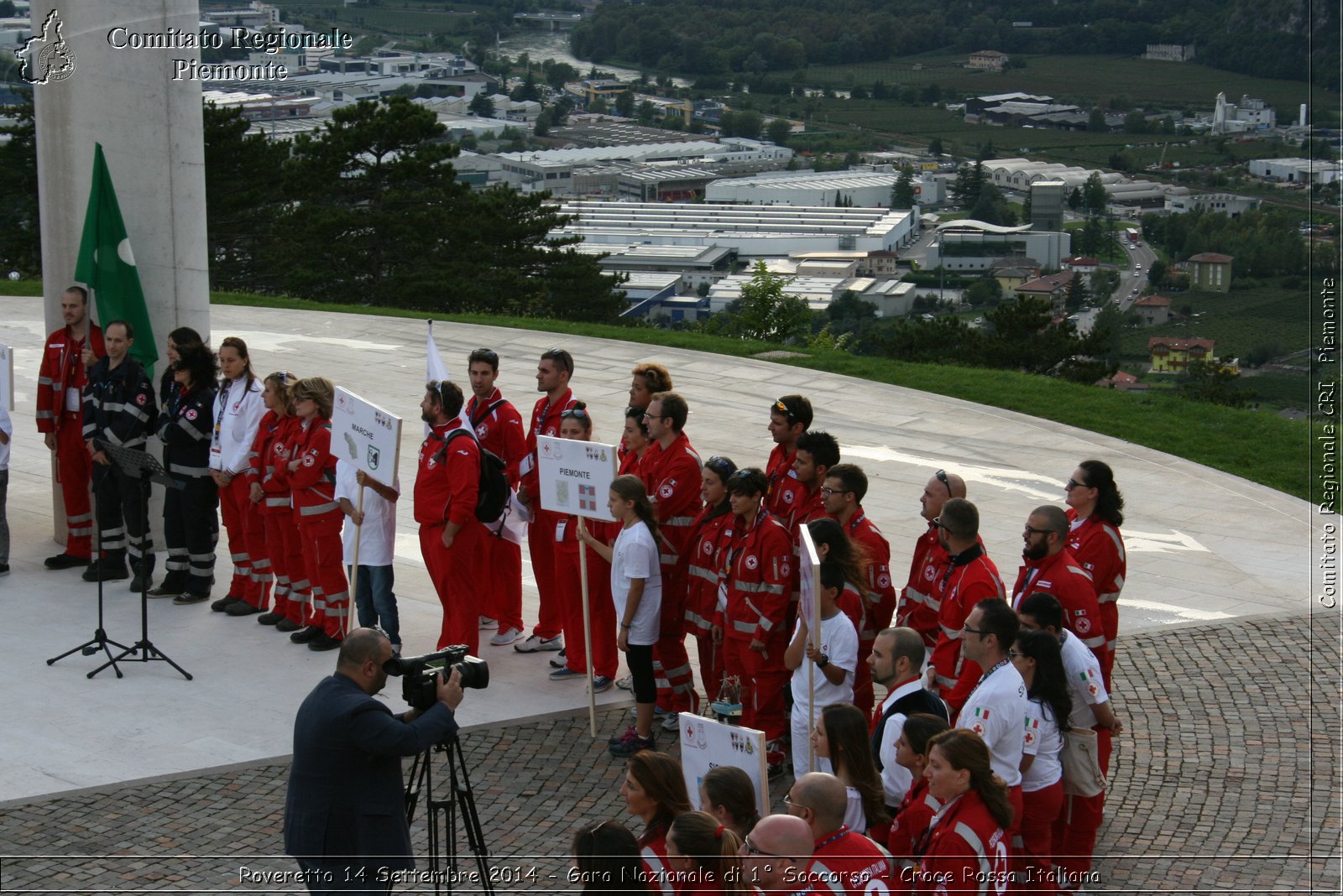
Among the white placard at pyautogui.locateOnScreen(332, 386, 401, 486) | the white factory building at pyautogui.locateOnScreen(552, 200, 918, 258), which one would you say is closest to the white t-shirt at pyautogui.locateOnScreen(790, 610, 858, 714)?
the white placard at pyautogui.locateOnScreen(332, 386, 401, 486)

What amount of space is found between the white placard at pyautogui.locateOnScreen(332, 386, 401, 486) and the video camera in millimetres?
2856

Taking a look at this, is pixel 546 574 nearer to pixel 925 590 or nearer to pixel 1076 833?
pixel 925 590

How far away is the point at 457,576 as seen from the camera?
996 centimetres

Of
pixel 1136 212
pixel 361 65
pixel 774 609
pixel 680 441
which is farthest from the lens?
pixel 361 65

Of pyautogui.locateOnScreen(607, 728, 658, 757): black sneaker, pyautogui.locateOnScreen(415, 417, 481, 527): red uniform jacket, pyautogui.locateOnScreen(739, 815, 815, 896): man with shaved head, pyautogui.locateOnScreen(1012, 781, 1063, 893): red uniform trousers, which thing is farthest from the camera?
pyautogui.locateOnScreen(415, 417, 481, 527): red uniform jacket

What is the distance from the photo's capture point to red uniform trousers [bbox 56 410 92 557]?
1214cm

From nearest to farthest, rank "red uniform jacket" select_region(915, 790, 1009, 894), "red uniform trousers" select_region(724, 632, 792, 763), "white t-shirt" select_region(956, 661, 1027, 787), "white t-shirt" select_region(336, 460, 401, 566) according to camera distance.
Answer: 1. "red uniform jacket" select_region(915, 790, 1009, 894)
2. "white t-shirt" select_region(956, 661, 1027, 787)
3. "red uniform trousers" select_region(724, 632, 792, 763)
4. "white t-shirt" select_region(336, 460, 401, 566)

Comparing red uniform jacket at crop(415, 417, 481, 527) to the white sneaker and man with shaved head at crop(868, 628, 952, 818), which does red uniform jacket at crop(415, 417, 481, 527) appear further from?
man with shaved head at crop(868, 628, 952, 818)

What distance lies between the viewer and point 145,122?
12.1 m

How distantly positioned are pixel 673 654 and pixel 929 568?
6.22ft

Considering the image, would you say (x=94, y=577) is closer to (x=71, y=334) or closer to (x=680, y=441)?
(x=71, y=334)

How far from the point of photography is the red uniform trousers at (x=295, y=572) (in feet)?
35.1

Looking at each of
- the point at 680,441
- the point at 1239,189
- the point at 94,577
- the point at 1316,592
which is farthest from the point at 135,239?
the point at 1239,189

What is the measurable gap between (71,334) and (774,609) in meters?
6.84
